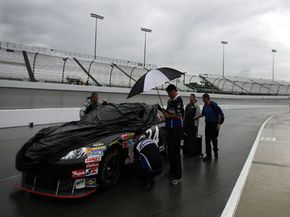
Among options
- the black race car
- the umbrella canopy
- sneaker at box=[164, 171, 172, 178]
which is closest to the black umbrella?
the umbrella canopy

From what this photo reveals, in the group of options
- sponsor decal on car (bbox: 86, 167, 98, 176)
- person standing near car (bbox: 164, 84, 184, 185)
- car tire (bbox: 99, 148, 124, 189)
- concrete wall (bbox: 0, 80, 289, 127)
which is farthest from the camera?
concrete wall (bbox: 0, 80, 289, 127)

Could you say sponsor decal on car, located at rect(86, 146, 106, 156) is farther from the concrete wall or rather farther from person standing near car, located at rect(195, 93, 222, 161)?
the concrete wall

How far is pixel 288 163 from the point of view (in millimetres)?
6250

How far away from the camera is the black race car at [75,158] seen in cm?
375

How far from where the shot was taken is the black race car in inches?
148

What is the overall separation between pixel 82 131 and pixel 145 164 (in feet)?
3.70

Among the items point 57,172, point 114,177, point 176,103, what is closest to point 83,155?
point 57,172

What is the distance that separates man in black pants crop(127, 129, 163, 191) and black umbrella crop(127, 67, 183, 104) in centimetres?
85

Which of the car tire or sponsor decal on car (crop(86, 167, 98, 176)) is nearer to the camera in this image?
sponsor decal on car (crop(86, 167, 98, 176))

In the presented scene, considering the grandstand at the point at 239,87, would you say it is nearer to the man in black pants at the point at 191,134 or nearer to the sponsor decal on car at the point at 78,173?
the man in black pants at the point at 191,134

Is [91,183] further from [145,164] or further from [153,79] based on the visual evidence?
[153,79]

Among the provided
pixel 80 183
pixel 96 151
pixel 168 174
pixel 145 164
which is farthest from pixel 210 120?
pixel 80 183

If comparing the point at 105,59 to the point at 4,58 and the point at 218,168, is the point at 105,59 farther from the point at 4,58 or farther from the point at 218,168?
the point at 218,168

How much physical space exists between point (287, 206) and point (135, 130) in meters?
2.58
